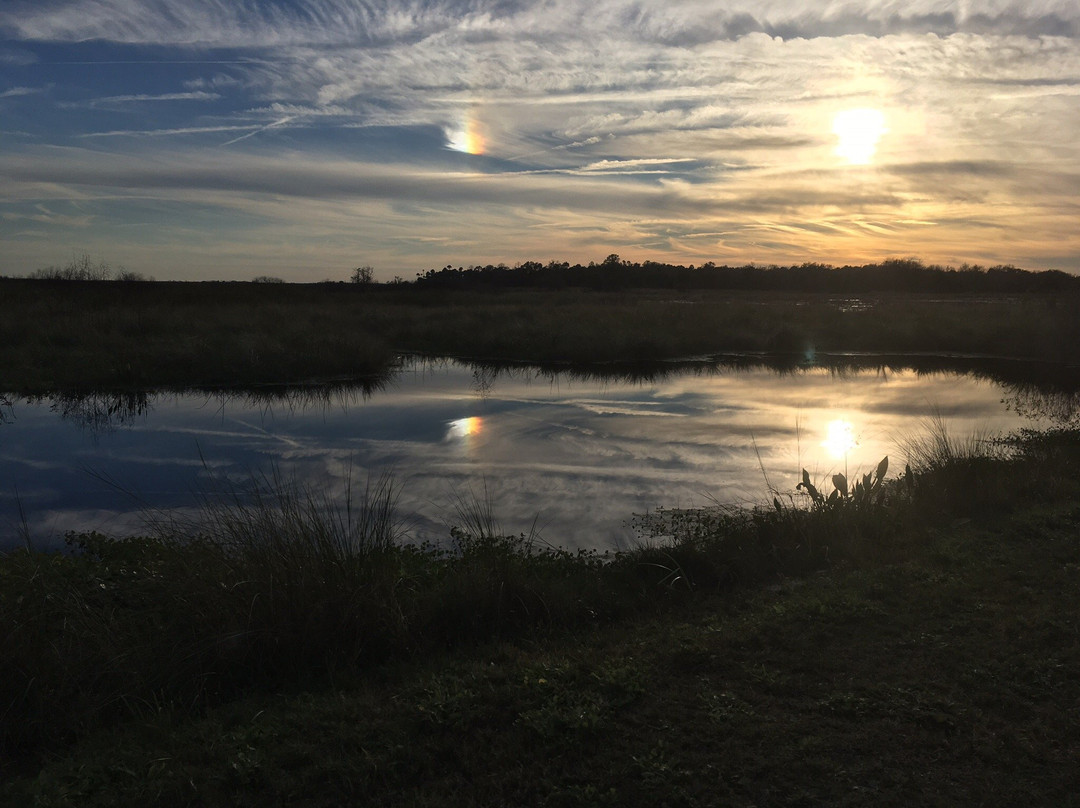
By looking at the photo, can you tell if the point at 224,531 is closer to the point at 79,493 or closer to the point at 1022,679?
the point at 1022,679

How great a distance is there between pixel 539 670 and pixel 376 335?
2860 cm

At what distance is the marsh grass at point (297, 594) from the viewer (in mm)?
4773

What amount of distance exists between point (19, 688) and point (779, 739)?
4258 millimetres

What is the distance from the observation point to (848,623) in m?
5.40

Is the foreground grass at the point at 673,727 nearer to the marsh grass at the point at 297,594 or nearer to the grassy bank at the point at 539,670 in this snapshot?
the grassy bank at the point at 539,670

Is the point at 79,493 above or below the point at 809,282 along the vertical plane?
below

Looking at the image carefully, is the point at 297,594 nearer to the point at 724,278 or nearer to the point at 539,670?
the point at 539,670

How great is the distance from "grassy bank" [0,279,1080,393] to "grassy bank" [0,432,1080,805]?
15.9 meters

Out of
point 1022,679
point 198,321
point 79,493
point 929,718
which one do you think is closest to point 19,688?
point 929,718

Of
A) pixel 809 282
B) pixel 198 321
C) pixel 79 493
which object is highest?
pixel 809 282

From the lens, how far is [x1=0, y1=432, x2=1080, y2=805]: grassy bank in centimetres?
363

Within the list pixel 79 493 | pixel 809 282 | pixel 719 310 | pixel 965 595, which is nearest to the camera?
pixel 965 595

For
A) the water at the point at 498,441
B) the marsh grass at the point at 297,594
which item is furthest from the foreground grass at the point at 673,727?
the water at the point at 498,441

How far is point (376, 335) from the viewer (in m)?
32.1
